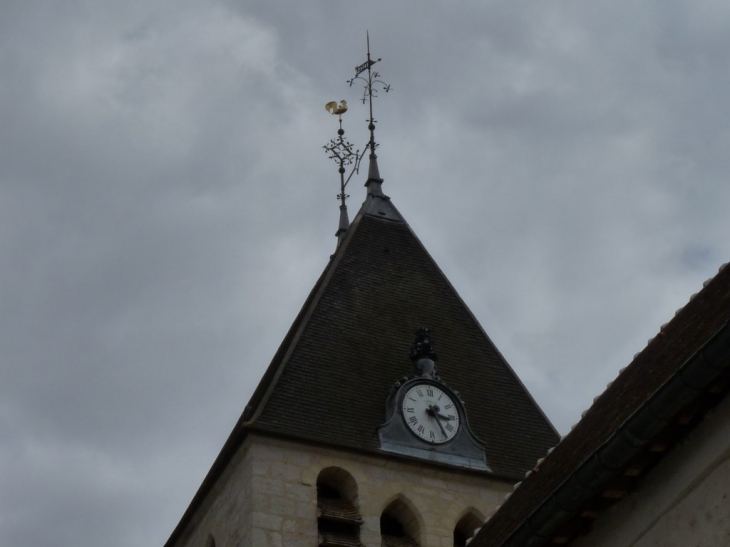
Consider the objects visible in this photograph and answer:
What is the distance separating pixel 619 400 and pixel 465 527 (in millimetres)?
7848

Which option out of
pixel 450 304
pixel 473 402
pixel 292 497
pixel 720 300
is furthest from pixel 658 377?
pixel 450 304

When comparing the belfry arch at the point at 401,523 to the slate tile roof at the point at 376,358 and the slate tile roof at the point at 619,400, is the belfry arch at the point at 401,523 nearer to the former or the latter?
the slate tile roof at the point at 376,358

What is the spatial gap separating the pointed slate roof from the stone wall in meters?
0.17

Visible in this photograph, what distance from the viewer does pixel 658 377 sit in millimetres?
10727

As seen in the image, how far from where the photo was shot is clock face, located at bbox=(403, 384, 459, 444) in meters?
19.5

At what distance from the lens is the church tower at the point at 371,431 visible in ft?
60.4

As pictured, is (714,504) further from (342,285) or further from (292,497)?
(342,285)

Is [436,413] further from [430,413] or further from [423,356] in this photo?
[423,356]

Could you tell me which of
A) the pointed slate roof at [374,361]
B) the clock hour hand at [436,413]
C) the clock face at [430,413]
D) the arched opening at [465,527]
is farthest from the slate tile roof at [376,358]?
the arched opening at [465,527]

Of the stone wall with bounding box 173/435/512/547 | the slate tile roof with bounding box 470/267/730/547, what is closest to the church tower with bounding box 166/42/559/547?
the stone wall with bounding box 173/435/512/547

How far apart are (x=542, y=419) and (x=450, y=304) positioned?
7.17 feet

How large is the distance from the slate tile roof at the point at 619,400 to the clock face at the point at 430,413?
5.72 meters

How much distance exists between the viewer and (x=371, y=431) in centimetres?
1922

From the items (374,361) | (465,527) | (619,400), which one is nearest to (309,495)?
(465,527)
